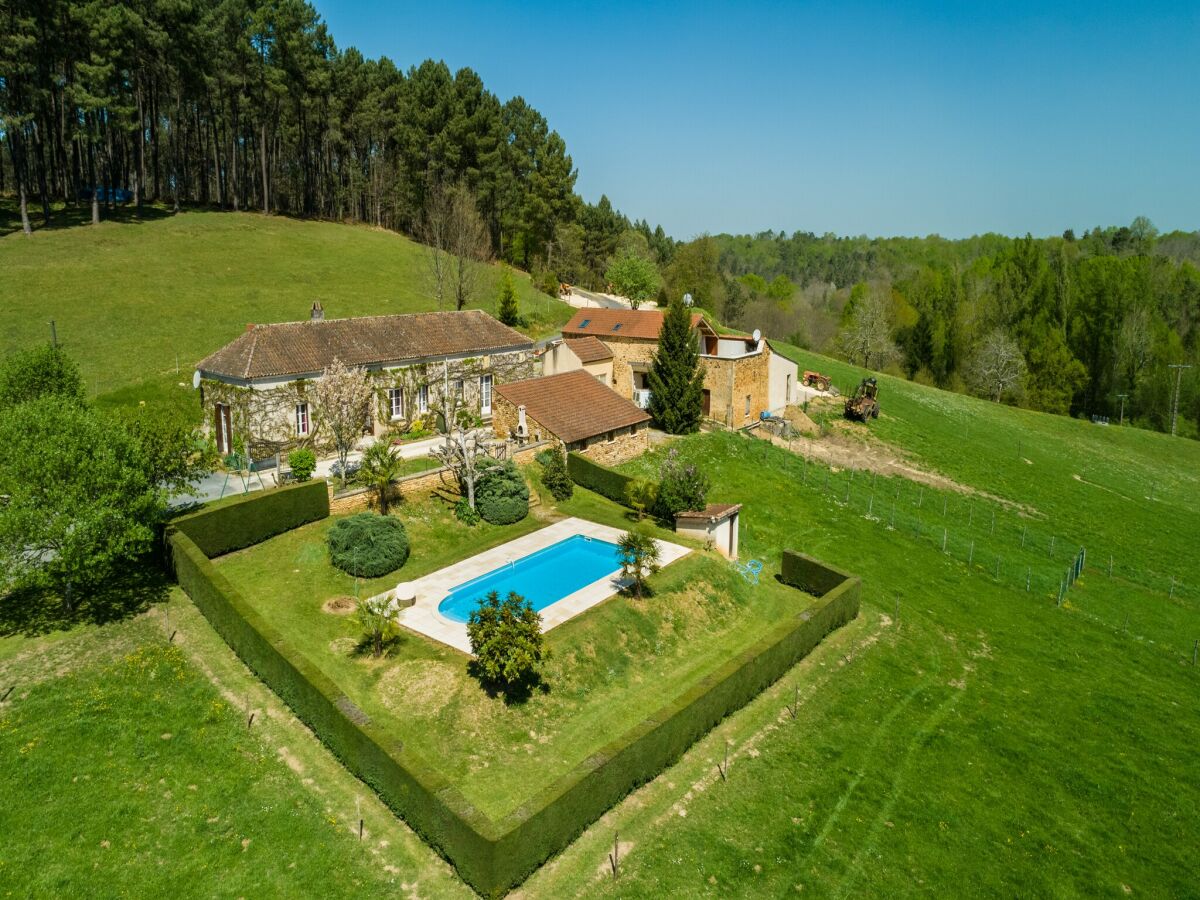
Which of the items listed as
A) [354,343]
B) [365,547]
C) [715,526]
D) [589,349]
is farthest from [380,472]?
[589,349]

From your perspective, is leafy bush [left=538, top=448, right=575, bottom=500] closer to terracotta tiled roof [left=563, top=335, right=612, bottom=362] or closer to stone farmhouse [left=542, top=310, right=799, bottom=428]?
stone farmhouse [left=542, top=310, right=799, bottom=428]

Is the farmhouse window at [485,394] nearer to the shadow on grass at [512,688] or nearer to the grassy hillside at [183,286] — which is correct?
the grassy hillside at [183,286]

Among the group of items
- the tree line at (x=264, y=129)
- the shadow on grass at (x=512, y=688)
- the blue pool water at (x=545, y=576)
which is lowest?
the shadow on grass at (x=512, y=688)

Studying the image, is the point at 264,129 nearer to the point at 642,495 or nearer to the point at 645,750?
the point at 642,495

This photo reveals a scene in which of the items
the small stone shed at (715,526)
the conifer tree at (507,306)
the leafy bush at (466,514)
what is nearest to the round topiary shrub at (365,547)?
the leafy bush at (466,514)

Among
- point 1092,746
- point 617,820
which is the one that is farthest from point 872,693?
point 617,820

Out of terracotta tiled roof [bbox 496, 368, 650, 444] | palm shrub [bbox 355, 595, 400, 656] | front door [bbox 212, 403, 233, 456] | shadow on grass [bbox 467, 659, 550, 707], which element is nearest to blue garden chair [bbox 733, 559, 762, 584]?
terracotta tiled roof [bbox 496, 368, 650, 444]

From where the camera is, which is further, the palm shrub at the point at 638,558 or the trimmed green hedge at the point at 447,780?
the palm shrub at the point at 638,558
